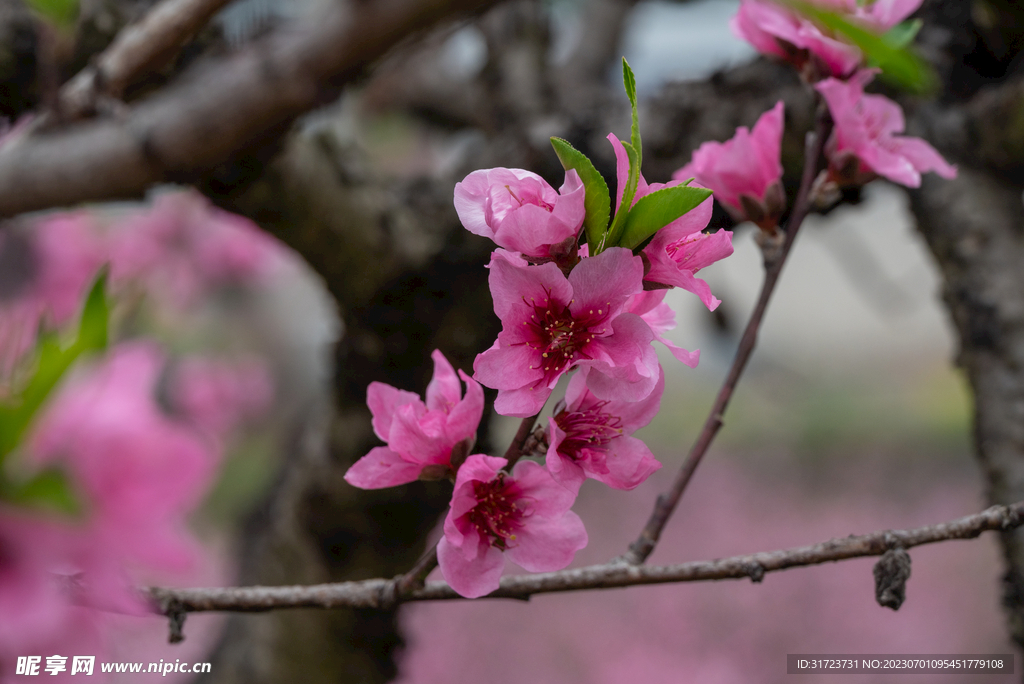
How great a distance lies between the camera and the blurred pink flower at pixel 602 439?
198 millimetres

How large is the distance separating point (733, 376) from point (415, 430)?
0.49 ft

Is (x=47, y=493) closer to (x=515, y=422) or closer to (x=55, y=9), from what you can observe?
(x=515, y=422)

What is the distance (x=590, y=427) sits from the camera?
206 mm

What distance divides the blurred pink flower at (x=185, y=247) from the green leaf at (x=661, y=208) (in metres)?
1.05

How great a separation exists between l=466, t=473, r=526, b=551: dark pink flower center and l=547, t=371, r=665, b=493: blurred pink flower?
20mm

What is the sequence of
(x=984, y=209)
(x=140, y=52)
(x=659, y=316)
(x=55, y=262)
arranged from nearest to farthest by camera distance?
(x=659, y=316)
(x=140, y=52)
(x=984, y=209)
(x=55, y=262)

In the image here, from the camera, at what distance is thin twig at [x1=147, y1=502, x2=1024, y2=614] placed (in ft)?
0.74

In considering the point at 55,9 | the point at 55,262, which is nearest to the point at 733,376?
the point at 55,9

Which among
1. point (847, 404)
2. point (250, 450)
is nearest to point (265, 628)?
point (250, 450)

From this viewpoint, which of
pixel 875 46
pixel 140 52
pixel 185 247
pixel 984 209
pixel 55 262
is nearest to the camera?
pixel 875 46

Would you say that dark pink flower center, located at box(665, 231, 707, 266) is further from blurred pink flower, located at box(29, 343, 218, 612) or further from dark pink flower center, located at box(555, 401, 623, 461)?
blurred pink flower, located at box(29, 343, 218, 612)

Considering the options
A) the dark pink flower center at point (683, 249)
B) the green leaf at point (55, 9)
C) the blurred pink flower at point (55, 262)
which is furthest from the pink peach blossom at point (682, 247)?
the blurred pink flower at point (55, 262)

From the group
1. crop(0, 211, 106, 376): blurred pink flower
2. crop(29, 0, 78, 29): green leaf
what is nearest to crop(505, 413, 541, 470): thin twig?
crop(29, 0, 78, 29): green leaf

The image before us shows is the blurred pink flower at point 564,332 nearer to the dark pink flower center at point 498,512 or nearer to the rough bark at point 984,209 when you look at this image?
the dark pink flower center at point 498,512
